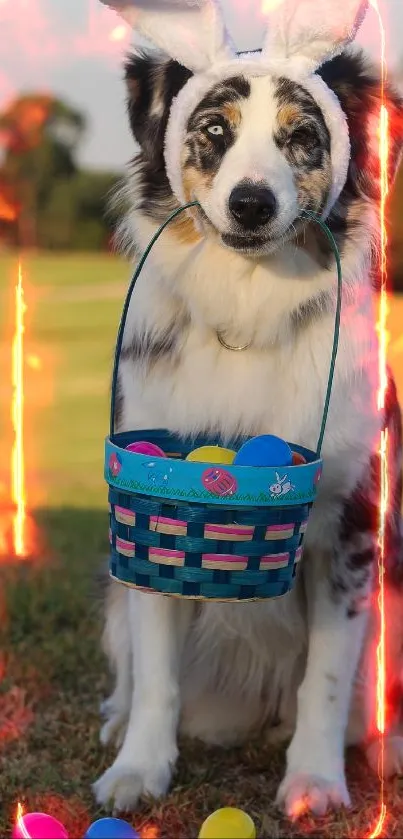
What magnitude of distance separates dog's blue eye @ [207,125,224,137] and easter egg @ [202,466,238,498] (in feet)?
2.58

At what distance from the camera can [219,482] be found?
1.94m

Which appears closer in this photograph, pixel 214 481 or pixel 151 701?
pixel 214 481

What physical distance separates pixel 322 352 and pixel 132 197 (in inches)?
24.4

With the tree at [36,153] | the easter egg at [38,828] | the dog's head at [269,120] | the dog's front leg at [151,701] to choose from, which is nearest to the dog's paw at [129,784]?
the dog's front leg at [151,701]

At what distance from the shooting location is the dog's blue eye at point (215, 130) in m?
2.26

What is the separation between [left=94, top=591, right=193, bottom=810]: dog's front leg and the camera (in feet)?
8.05

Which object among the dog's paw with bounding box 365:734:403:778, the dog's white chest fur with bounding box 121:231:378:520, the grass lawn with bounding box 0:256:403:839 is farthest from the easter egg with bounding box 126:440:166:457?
the dog's paw with bounding box 365:734:403:778

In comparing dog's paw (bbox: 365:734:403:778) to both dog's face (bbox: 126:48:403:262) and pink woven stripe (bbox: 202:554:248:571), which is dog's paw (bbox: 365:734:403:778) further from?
dog's face (bbox: 126:48:403:262)

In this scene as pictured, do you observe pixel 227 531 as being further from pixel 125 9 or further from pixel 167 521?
pixel 125 9

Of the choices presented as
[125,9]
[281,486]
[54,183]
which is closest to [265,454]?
[281,486]

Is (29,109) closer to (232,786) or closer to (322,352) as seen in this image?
(322,352)

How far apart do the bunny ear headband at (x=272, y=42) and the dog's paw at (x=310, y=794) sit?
1.32m

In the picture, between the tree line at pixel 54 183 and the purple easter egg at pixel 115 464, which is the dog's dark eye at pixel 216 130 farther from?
the tree line at pixel 54 183

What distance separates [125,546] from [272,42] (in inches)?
43.6
